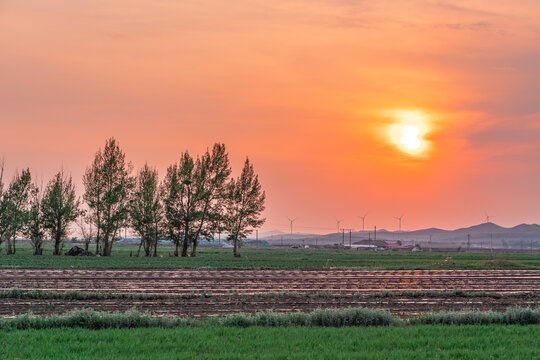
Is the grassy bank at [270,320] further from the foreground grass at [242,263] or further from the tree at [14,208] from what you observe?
the tree at [14,208]

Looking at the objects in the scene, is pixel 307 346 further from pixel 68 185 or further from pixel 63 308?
pixel 68 185

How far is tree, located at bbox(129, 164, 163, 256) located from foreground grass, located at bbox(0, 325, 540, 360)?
73988 millimetres

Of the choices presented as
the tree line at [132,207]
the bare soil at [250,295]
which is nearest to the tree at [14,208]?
the tree line at [132,207]

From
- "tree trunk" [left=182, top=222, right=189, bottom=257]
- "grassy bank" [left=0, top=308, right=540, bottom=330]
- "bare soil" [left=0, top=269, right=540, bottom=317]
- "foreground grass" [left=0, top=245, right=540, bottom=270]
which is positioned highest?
"tree trunk" [left=182, top=222, right=189, bottom=257]

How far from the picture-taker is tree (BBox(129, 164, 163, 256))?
300 ft

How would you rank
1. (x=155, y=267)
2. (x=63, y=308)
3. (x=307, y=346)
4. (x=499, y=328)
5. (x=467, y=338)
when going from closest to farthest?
(x=307, y=346) → (x=467, y=338) → (x=499, y=328) → (x=63, y=308) → (x=155, y=267)

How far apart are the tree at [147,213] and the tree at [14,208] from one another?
19.1 meters

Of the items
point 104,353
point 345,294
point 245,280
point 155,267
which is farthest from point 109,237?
point 104,353

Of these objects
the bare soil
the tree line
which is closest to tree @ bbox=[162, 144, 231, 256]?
the tree line

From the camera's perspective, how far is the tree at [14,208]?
305 ft

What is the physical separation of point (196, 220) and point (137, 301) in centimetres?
6569

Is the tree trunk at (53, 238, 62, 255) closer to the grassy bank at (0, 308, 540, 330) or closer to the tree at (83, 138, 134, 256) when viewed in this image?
the tree at (83, 138, 134, 256)

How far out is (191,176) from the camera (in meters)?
93.6

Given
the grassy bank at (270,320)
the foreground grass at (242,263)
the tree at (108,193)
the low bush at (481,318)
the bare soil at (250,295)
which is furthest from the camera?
the tree at (108,193)
